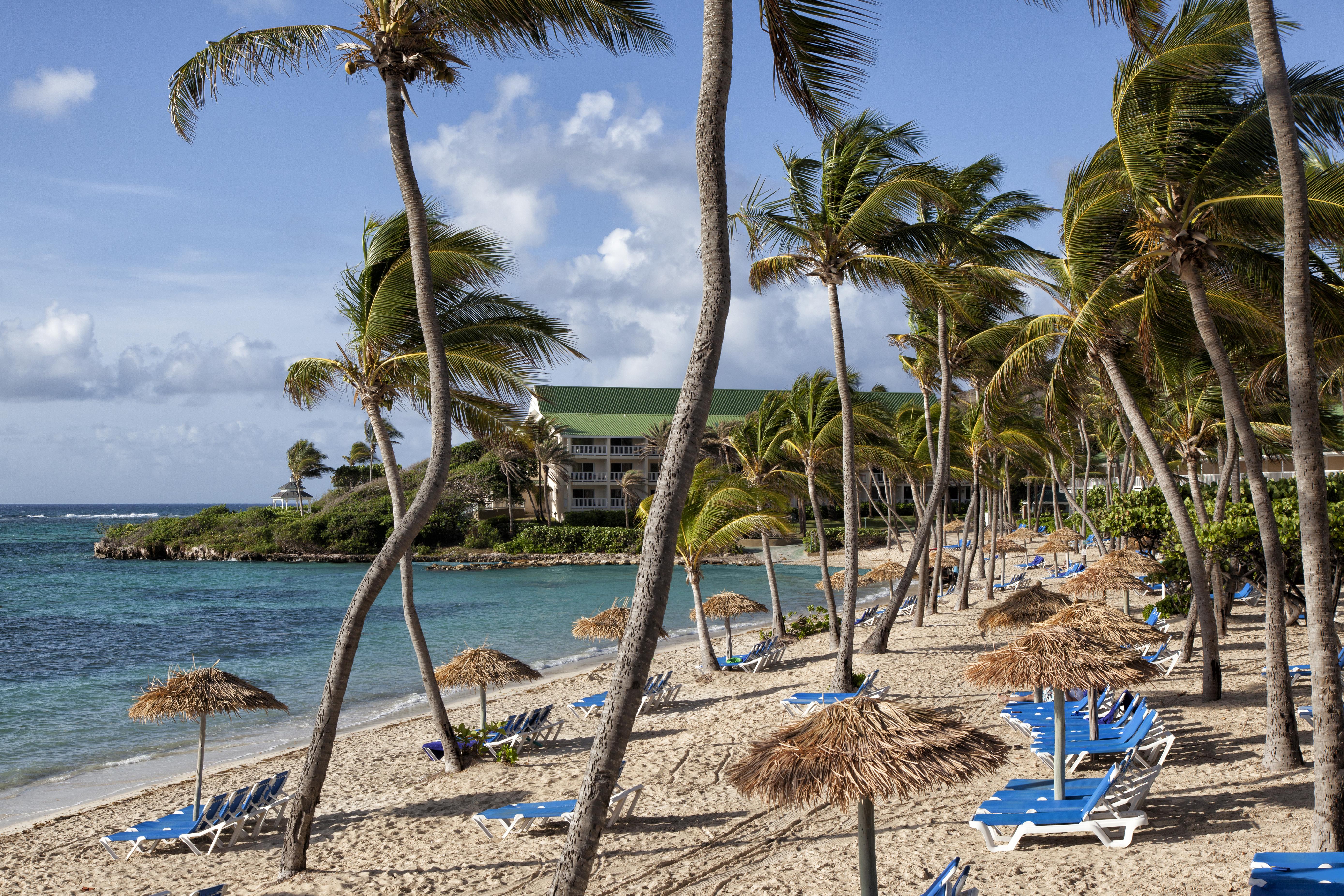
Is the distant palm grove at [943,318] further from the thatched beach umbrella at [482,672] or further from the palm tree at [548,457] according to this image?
the palm tree at [548,457]

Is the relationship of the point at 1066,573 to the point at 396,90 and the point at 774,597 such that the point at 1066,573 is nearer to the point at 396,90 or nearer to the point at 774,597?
the point at 774,597

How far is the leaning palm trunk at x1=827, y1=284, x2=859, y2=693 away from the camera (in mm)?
12711

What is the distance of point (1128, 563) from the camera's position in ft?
55.4

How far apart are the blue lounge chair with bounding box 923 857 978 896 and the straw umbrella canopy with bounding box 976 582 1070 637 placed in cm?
795

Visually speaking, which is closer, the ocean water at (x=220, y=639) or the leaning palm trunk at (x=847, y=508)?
the leaning palm trunk at (x=847, y=508)

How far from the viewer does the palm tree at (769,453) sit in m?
19.3

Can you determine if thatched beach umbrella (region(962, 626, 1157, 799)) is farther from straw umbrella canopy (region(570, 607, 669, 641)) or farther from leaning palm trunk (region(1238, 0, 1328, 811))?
straw umbrella canopy (region(570, 607, 669, 641))

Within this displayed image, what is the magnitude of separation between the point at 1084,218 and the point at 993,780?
650 centimetres

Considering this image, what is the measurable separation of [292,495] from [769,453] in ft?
258

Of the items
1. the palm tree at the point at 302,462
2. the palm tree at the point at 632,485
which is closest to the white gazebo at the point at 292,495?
the palm tree at the point at 302,462

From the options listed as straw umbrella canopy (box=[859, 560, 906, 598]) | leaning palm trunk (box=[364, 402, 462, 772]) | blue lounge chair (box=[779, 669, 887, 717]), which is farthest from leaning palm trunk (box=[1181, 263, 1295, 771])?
straw umbrella canopy (box=[859, 560, 906, 598])

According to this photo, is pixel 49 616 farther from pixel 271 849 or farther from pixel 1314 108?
pixel 1314 108

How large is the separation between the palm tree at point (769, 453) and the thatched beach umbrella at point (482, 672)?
783cm

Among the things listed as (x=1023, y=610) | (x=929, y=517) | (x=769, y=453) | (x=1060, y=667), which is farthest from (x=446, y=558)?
(x=1060, y=667)
